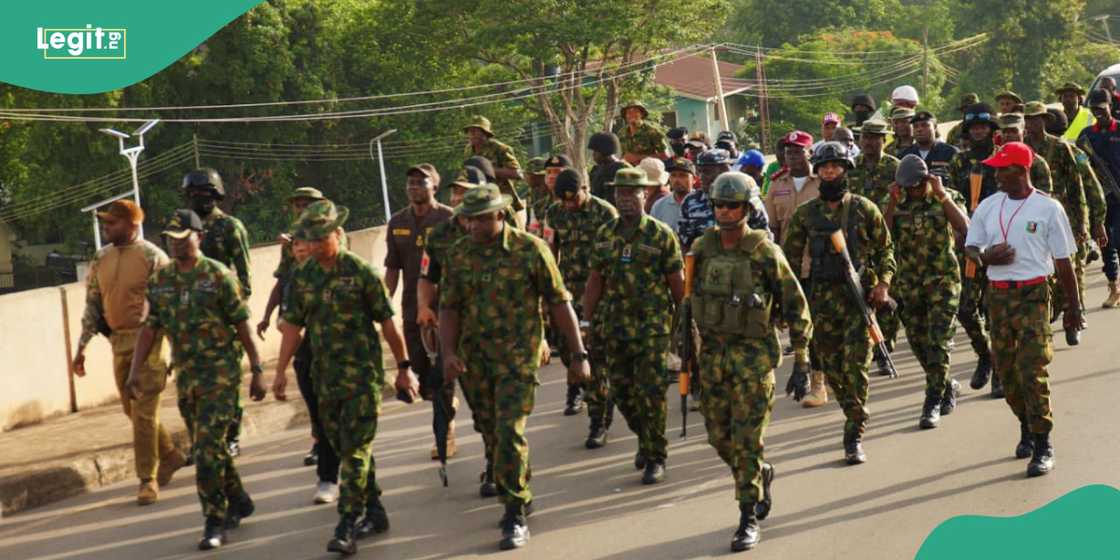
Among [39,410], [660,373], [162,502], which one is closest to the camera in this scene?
[660,373]

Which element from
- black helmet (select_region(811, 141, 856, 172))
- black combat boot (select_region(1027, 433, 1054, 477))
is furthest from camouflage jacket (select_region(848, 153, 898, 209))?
black combat boot (select_region(1027, 433, 1054, 477))

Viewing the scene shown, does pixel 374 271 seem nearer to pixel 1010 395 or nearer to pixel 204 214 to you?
pixel 204 214

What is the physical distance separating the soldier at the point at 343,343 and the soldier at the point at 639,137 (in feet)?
19.8

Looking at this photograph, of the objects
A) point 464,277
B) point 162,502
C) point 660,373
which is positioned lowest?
point 162,502

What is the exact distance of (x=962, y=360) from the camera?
12.1 meters

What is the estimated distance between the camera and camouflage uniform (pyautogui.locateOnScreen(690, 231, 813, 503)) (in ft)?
23.6

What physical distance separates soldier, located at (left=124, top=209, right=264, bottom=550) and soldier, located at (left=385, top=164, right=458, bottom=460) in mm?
1552

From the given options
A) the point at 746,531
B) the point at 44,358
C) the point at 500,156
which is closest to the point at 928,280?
the point at 746,531

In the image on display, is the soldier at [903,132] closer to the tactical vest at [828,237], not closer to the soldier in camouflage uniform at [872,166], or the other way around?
the soldier in camouflage uniform at [872,166]

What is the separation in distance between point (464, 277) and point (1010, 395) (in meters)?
3.33

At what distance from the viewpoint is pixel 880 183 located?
11.1m

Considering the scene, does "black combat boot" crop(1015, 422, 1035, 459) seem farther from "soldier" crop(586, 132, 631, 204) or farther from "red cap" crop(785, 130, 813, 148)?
"soldier" crop(586, 132, 631, 204)

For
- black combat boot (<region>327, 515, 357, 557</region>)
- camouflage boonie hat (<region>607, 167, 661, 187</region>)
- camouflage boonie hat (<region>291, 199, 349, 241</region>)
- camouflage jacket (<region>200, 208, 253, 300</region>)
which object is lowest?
black combat boot (<region>327, 515, 357, 557</region>)

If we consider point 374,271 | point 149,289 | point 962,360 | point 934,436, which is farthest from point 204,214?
point 962,360
